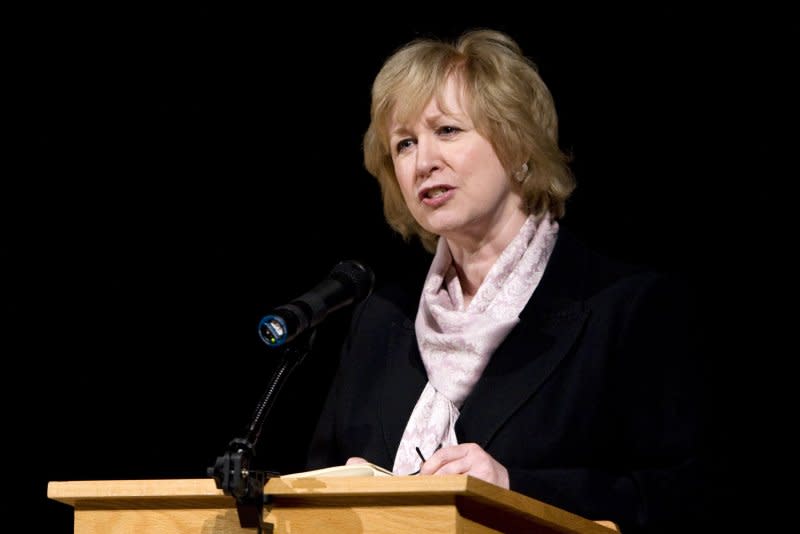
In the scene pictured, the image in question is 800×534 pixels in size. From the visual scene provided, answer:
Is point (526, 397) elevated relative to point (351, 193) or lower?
lower

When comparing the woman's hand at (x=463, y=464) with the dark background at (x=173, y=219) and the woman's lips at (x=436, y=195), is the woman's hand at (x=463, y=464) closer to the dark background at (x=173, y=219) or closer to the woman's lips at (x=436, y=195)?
the woman's lips at (x=436, y=195)

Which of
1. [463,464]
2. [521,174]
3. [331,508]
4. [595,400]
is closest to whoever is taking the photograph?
[331,508]

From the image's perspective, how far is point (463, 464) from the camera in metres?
1.93

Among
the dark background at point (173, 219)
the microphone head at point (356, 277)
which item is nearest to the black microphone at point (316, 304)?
the microphone head at point (356, 277)

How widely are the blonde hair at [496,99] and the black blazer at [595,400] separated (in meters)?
0.25

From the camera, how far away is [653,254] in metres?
3.00

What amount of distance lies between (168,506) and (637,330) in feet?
3.46

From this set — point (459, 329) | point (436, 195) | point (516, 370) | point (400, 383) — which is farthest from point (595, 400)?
point (436, 195)

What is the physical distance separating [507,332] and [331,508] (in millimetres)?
876

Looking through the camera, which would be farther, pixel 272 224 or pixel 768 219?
pixel 272 224

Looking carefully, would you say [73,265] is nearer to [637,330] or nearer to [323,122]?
[323,122]

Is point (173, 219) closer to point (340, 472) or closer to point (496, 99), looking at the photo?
point (496, 99)

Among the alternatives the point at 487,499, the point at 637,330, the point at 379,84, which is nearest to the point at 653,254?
the point at 637,330

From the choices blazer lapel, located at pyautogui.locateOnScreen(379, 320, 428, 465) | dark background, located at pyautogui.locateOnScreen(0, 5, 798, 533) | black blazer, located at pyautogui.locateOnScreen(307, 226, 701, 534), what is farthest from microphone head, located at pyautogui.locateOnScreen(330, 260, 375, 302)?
dark background, located at pyautogui.locateOnScreen(0, 5, 798, 533)
